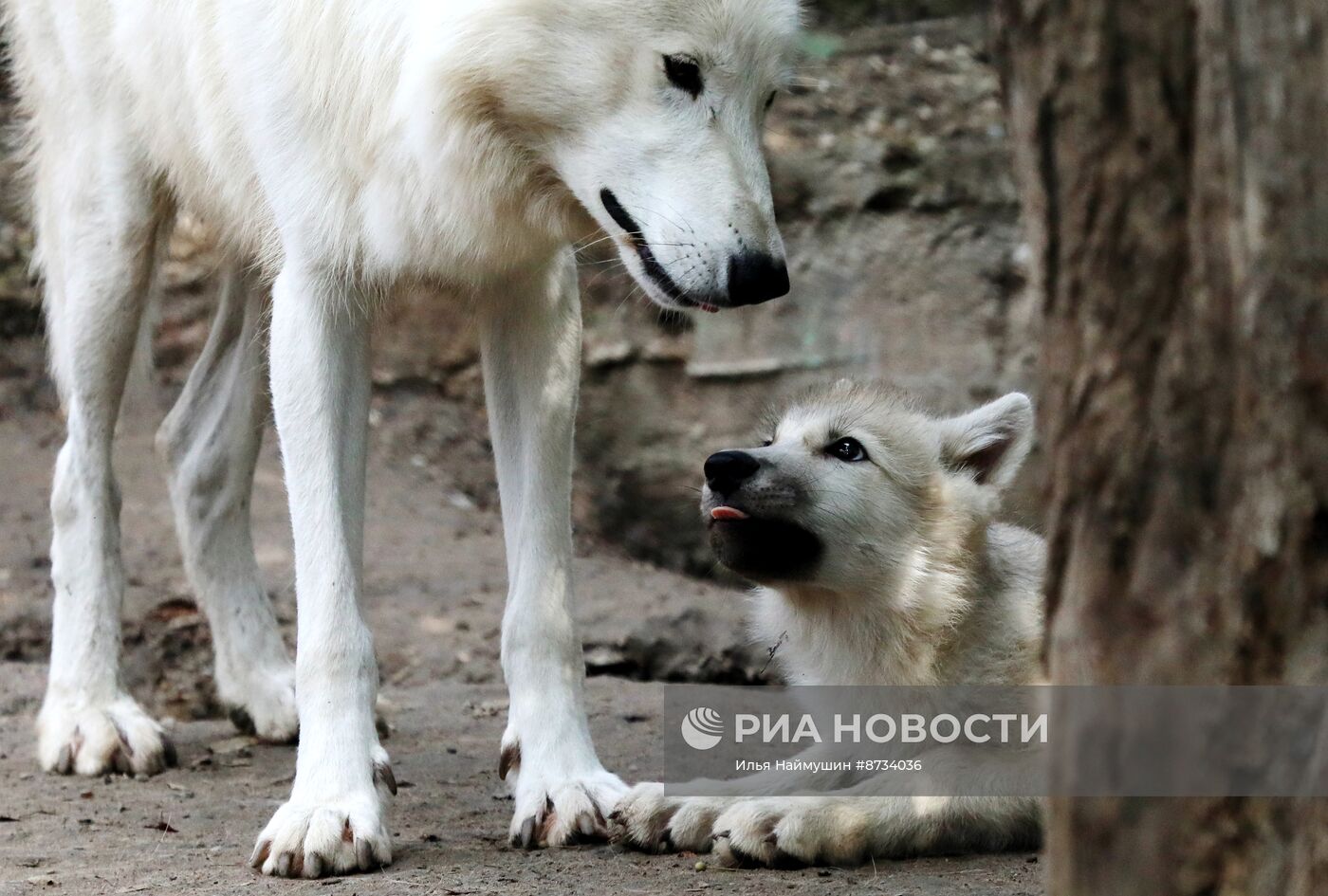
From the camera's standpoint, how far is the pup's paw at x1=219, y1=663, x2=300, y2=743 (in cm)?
479

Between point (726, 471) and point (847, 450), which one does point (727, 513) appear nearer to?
point (726, 471)

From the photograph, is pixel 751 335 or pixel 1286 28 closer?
pixel 1286 28

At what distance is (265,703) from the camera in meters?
4.81

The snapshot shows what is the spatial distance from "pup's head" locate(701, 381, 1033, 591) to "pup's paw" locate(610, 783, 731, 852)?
0.52m

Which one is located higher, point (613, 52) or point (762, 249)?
point (613, 52)

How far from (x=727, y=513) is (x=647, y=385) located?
13.6 ft

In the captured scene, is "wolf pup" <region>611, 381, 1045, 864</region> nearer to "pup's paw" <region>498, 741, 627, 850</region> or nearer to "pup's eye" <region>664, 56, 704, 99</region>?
"pup's paw" <region>498, 741, 627, 850</region>

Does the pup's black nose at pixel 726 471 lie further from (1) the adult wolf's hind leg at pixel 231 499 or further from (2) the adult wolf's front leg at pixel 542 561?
(1) the adult wolf's hind leg at pixel 231 499

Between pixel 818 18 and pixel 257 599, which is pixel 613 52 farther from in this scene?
pixel 818 18

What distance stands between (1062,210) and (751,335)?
5579mm

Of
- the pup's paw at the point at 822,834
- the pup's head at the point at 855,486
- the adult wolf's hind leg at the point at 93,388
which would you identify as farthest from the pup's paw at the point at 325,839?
the adult wolf's hind leg at the point at 93,388

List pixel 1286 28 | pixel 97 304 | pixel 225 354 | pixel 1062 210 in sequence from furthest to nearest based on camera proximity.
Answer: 1. pixel 225 354
2. pixel 97 304
3. pixel 1062 210
4. pixel 1286 28

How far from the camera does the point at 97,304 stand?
4.74 m

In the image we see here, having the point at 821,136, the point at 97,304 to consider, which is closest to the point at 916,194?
the point at 821,136
